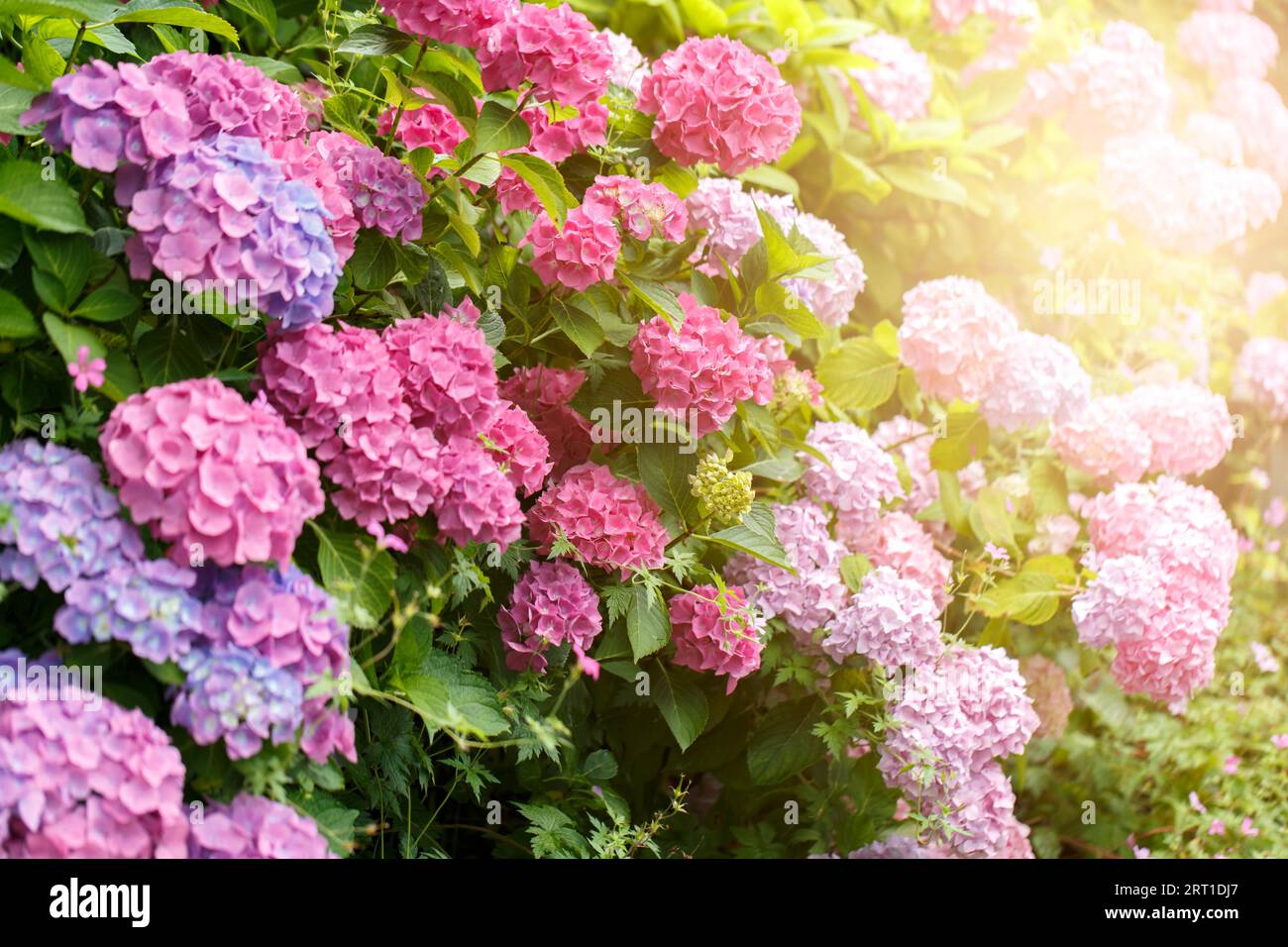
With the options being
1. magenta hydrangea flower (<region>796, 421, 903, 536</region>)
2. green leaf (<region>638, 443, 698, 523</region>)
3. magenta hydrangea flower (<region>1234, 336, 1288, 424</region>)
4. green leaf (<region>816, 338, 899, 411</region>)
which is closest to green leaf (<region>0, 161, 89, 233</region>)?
green leaf (<region>638, 443, 698, 523</region>)

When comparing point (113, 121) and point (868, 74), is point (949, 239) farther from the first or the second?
point (113, 121)

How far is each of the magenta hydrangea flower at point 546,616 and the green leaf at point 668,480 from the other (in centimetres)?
22

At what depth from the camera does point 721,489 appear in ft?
6.77

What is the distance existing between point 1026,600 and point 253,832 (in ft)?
6.04

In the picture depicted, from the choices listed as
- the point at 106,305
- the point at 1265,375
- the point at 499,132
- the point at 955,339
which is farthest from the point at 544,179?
the point at 1265,375

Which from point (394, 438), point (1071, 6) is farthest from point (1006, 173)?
point (394, 438)

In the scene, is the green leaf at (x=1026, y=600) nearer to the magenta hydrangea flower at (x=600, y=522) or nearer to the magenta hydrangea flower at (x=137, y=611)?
the magenta hydrangea flower at (x=600, y=522)

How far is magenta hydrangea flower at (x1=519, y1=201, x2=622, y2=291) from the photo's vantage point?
6.59 ft


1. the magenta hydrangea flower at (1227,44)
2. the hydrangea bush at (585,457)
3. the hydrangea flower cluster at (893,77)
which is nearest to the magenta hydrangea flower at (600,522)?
the hydrangea bush at (585,457)

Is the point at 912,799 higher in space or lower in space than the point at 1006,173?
lower

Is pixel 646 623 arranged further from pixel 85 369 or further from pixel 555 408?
pixel 85 369
